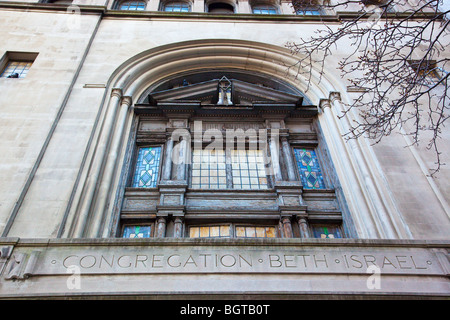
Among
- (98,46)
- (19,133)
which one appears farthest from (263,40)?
(19,133)

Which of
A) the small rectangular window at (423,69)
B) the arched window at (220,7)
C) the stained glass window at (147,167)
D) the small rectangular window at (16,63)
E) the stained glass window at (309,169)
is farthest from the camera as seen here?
the arched window at (220,7)

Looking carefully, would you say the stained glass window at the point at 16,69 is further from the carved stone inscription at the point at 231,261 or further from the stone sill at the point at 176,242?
the carved stone inscription at the point at 231,261

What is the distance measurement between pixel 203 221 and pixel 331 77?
290 inches

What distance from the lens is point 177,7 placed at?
18484 millimetres

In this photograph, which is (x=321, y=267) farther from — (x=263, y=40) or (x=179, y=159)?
(x=263, y=40)

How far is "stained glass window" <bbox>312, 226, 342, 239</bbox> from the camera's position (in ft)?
32.0

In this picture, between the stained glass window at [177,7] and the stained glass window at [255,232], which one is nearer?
the stained glass window at [255,232]

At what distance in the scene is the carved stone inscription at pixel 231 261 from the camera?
6.14 m

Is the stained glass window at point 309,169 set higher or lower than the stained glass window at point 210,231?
higher

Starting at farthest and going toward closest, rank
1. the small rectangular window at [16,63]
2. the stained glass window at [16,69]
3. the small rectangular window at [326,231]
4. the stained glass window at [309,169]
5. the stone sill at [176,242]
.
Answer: the small rectangular window at [16,63] < the stained glass window at [16,69] < the stained glass window at [309,169] < the small rectangular window at [326,231] < the stone sill at [176,242]

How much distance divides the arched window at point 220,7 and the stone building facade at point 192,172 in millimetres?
2786

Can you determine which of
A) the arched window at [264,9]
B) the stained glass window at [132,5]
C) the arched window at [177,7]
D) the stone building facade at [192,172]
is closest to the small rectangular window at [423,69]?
the stone building facade at [192,172]

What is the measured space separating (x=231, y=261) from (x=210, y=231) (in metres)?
3.54

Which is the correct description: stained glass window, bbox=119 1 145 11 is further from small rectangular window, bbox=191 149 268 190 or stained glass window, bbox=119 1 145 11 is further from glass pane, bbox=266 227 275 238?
glass pane, bbox=266 227 275 238
